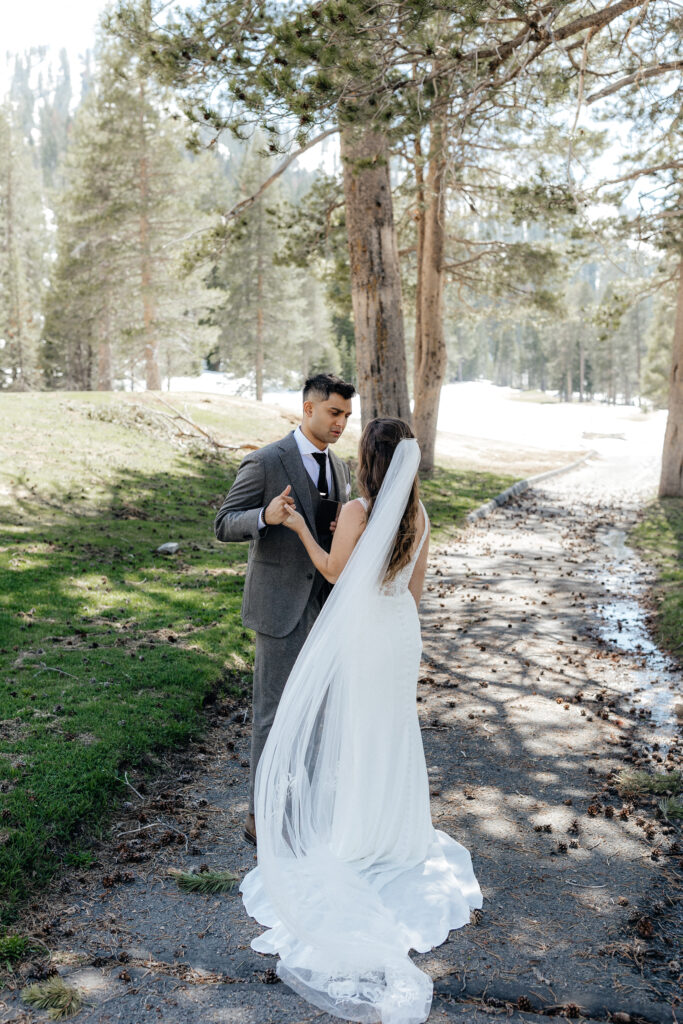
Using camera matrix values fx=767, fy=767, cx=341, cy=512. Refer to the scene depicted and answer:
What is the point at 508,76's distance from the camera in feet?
21.7

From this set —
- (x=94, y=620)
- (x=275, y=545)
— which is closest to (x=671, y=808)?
(x=275, y=545)

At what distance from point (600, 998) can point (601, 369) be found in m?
91.1

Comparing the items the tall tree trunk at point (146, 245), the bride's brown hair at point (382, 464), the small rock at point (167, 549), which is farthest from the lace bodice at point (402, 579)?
the tall tree trunk at point (146, 245)

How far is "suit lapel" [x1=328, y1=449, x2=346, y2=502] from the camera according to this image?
4547 millimetres

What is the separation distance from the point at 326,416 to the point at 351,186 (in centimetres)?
866

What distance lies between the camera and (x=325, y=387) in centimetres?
418

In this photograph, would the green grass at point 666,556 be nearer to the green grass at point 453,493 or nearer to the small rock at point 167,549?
the green grass at point 453,493

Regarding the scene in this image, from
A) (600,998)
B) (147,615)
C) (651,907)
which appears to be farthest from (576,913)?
(147,615)

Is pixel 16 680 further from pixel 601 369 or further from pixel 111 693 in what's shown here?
pixel 601 369

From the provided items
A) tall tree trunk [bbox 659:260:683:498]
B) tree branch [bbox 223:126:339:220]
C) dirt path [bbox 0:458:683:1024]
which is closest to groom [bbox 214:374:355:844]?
dirt path [bbox 0:458:683:1024]

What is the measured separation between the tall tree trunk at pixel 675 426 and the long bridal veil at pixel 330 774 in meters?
16.0

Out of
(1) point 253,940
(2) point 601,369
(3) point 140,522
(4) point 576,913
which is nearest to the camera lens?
(1) point 253,940

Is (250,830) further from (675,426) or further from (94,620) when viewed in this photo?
(675,426)

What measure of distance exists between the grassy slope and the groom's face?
263 cm
